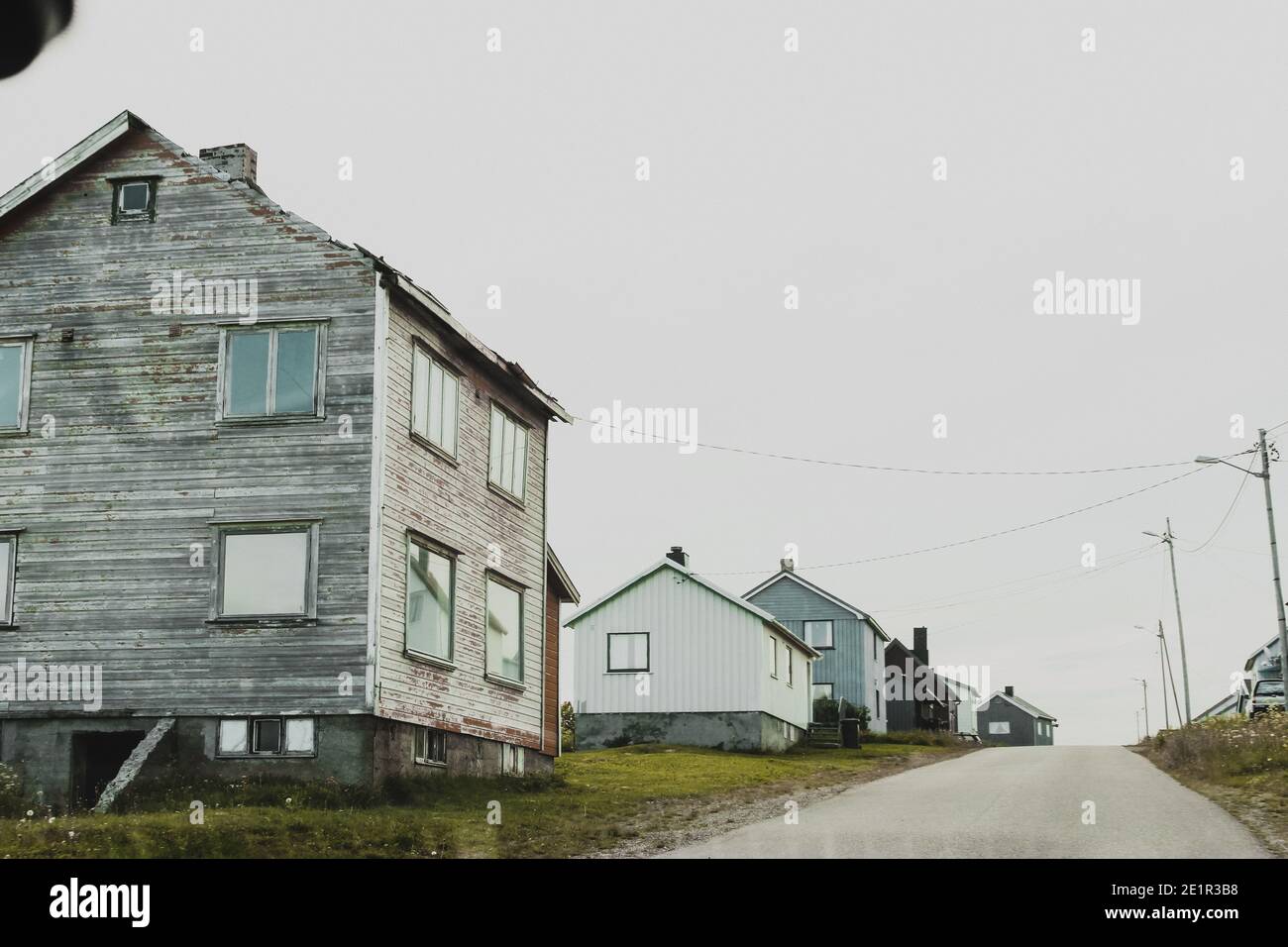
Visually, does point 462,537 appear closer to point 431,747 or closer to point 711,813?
point 431,747

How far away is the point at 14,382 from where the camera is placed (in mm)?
23984

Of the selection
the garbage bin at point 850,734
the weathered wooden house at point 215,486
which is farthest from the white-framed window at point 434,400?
the garbage bin at point 850,734

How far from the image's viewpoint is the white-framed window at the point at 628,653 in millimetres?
48844

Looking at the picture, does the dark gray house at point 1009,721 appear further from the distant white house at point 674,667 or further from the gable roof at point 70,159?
the gable roof at point 70,159

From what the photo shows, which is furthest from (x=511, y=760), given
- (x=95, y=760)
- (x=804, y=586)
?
(x=804, y=586)

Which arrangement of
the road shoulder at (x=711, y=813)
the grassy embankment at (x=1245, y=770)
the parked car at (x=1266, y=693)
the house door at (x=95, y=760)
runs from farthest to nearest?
the parked car at (x=1266, y=693) < the house door at (x=95, y=760) < the grassy embankment at (x=1245, y=770) < the road shoulder at (x=711, y=813)

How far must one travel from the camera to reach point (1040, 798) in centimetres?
2417

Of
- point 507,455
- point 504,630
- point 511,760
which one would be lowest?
point 511,760

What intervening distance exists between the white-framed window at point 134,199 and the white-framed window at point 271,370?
2.90 metres

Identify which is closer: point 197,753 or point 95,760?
point 197,753

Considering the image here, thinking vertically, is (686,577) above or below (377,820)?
above

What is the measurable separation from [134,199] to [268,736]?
966 cm

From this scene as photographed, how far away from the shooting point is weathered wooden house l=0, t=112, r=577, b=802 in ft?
71.7
